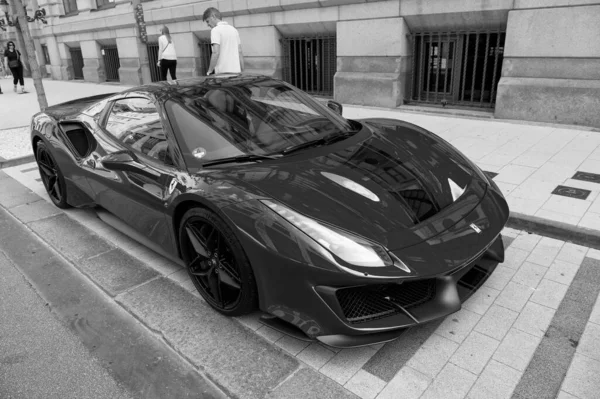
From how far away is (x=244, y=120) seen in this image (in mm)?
3166

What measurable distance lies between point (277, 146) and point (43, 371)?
1892 mm

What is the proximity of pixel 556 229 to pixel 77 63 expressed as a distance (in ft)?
70.6

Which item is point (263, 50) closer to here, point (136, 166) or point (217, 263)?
point (136, 166)

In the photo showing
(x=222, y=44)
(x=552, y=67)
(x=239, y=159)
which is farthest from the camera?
(x=552, y=67)

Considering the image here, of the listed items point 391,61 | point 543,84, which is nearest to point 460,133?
point 543,84

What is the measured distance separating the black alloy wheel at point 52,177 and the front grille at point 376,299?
353 cm

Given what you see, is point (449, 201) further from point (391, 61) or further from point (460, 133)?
point (391, 61)

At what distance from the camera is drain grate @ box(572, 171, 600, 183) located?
4.95 m

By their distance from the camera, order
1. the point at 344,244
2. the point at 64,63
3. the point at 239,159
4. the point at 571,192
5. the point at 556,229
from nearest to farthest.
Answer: the point at 344,244 → the point at 239,159 → the point at 556,229 → the point at 571,192 → the point at 64,63

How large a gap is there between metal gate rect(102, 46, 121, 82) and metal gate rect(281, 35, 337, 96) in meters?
9.26

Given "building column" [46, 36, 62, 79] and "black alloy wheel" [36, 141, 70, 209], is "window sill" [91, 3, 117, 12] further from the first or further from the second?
"black alloy wheel" [36, 141, 70, 209]

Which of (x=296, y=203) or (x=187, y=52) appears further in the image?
(x=187, y=52)

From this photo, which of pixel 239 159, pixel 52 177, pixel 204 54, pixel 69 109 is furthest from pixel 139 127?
pixel 204 54

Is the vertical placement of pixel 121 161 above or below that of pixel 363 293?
above
